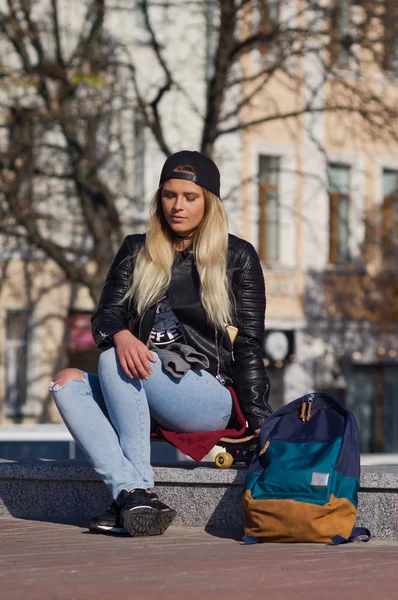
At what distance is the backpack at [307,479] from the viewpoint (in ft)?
20.0

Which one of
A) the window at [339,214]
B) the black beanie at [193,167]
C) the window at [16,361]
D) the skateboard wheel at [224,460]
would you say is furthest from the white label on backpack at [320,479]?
the window at [16,361]

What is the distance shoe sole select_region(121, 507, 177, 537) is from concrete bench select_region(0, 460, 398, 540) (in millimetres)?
424

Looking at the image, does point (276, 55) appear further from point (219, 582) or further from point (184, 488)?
point (219, 582)

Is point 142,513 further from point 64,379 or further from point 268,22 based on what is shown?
point 268,22

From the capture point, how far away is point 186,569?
5.37m

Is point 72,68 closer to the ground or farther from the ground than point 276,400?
farther from the ground

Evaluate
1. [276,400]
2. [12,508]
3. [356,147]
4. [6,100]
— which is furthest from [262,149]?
[12,508]

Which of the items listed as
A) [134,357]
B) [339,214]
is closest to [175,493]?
[134,357]

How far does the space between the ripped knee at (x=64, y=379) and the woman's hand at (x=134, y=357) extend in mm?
284

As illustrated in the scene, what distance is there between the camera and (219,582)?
16.6 feet

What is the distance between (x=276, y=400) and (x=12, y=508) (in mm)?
20266

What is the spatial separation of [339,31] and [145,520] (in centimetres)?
1377

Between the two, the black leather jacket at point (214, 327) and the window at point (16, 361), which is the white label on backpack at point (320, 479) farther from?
the window at point (16, 361)

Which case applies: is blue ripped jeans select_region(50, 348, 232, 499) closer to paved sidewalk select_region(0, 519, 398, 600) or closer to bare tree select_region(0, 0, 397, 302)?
paved sidewalk select_region(0, 519, 398, 600)
